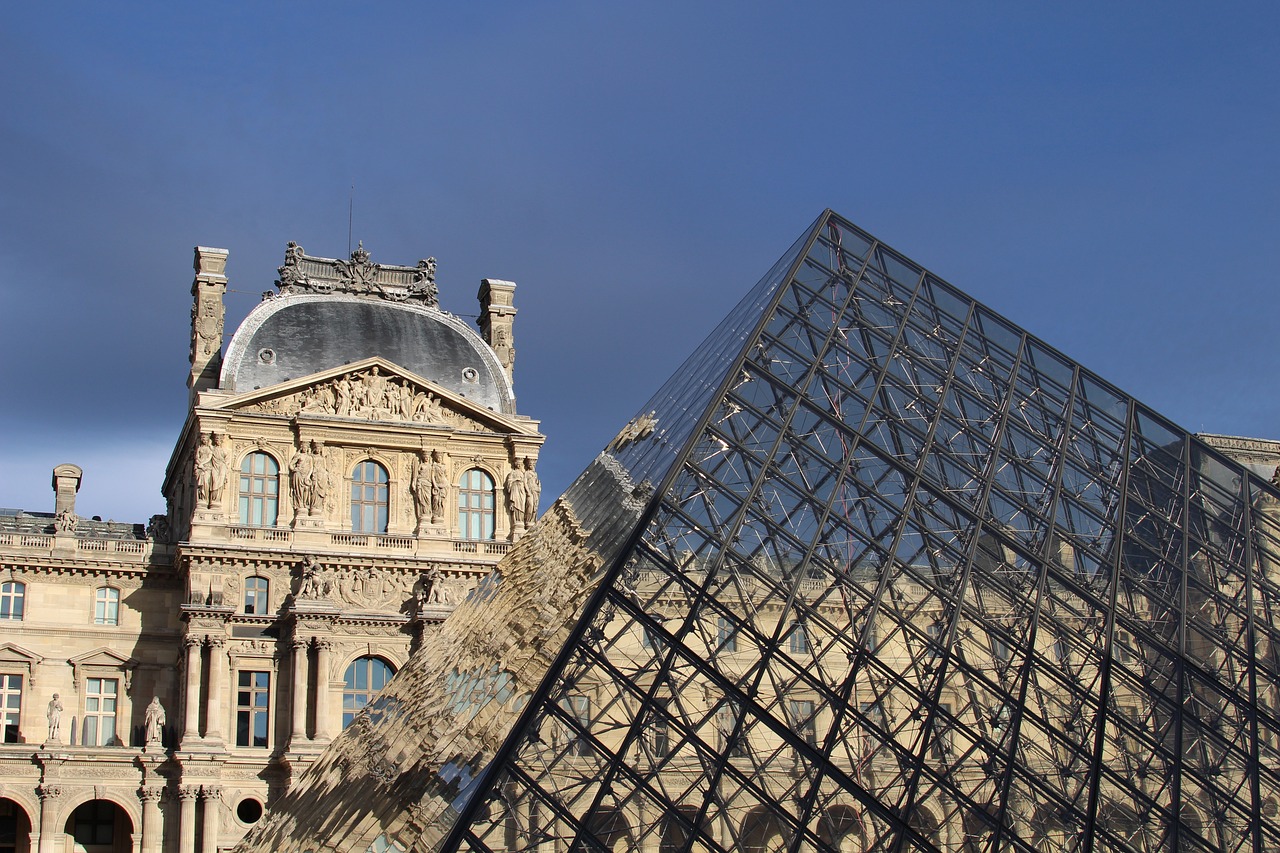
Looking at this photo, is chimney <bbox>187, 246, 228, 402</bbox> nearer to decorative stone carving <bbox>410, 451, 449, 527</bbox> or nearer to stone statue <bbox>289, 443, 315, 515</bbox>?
stone statue <bbox>289, 443, 315, 515</bbox>

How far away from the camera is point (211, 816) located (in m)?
43.0

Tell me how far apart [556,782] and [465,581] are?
29281 millimetres

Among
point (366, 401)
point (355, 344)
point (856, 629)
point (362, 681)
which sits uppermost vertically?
point (355, 344)

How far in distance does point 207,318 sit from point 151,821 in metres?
14.8

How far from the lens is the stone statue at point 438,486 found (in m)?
48.0

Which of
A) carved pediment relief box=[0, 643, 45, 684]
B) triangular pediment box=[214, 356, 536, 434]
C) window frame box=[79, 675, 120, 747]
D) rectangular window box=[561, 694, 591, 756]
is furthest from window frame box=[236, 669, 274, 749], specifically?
rectangular window box=[561, 694, 591, 756]

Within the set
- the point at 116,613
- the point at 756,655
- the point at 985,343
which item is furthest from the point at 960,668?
the point at 116,613

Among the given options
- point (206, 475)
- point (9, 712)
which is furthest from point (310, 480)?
point (9, 712)

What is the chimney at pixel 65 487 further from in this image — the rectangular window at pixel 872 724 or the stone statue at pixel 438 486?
the rectangular window at pixel 872 724

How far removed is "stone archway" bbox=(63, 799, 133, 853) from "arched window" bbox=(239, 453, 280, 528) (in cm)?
791

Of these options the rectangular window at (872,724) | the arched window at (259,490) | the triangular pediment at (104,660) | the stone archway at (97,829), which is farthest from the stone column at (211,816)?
Result: the rectangular window at (872,724)

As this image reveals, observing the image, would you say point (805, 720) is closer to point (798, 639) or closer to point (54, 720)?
point (798, 639)

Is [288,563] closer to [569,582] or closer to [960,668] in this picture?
[569,582]

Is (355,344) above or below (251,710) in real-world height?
above
